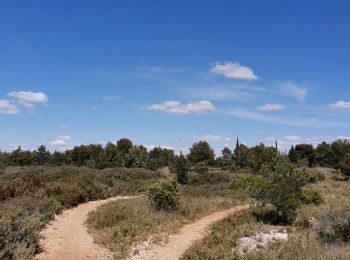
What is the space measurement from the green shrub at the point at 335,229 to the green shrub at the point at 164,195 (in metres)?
7.86

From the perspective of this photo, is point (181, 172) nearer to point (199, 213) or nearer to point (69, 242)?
point (199, 213)

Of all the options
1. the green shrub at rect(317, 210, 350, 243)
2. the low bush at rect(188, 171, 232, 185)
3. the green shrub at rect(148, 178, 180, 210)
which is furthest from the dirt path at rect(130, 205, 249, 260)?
the low bush at rect(188, 171, 232, 185)

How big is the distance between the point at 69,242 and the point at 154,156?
73.7m

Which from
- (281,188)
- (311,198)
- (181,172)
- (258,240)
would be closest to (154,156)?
(181,172)

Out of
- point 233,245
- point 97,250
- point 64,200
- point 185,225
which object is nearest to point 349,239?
point 233,245

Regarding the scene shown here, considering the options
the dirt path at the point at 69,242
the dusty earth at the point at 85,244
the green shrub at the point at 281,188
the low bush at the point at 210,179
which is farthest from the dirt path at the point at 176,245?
the low bush at the point at 210,179

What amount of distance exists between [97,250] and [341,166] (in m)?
38.9

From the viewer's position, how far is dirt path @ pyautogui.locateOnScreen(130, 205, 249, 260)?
13273 millimetres

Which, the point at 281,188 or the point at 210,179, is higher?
the point at 210,179

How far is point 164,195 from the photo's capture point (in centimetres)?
2066

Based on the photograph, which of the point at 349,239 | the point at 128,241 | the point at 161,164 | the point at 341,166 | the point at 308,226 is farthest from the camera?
the point at 161,164

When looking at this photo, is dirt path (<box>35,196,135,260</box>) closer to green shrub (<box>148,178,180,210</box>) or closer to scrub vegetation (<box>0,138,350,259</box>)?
scrub vegetation (<box>0,138,350,259</box>)

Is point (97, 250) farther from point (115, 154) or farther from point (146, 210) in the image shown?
point (115, 154)

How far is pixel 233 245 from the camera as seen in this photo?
46.3ft
